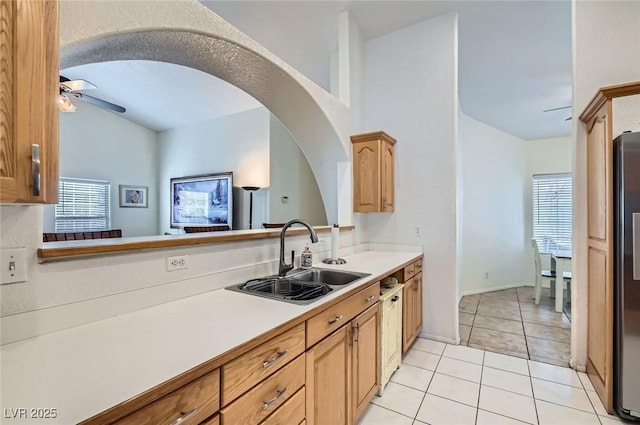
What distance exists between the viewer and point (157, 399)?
0.73 m

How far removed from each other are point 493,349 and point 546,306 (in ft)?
6.55

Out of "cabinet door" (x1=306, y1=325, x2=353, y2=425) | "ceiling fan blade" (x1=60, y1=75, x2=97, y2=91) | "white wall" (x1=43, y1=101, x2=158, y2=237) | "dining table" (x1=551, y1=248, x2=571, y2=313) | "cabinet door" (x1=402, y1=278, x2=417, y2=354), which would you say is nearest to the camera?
"cabinet door" (x1=306, y1=325, x2=353, y2=425)

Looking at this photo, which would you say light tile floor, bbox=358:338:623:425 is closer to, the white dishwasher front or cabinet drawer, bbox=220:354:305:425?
the white dishwasher front

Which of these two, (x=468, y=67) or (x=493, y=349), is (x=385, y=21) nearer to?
(x=468, y=67)

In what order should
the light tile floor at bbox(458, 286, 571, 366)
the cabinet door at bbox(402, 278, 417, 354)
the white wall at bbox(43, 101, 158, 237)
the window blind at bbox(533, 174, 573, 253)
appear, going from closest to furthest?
1. the cabinet door at bbox(402, 278, 417, 354)
2. the light tile floor at bbox(458, 286, 571, 366)
3. the window blind at bbox(533, 174, 573, 253)
4. the white wall at bbox(43, 101, 158, 237)

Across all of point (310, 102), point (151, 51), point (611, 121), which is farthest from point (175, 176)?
point (611, 121)

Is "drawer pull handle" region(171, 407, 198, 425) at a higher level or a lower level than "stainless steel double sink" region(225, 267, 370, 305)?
lower

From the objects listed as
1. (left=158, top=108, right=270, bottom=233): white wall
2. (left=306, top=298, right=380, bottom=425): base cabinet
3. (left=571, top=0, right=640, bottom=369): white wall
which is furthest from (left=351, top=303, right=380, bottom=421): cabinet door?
(left=158, top=108, right=270, bottom=233): white wall

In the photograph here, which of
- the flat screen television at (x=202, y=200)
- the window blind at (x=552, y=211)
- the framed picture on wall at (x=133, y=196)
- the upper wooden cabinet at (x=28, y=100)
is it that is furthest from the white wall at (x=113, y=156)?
the window blind at (x=552, y=211)

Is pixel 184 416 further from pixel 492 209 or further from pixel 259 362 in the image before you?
pixel 492 209

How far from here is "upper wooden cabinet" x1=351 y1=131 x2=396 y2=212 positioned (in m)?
3.01

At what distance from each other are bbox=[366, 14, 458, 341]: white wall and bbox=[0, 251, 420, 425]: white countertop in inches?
87.4

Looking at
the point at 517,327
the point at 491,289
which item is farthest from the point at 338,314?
the point at 491,289

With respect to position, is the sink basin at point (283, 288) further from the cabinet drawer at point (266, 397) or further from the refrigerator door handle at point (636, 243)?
the refrigerator door handle at point (636, 243)
